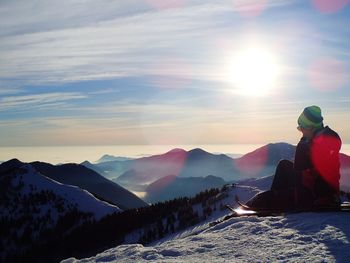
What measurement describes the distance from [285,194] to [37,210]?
122 metres

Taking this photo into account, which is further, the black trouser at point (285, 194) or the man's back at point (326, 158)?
the black trouser at point (285, 194)

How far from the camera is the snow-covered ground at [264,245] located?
8.81 m

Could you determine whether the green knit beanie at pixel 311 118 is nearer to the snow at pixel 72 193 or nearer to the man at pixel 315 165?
the man at pixel 315 165

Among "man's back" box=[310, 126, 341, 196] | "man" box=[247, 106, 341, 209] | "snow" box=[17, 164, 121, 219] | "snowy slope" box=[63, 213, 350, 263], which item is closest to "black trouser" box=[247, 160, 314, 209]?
"man" box=[247, 106, 341, 209]

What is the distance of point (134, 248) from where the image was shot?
10508 mm

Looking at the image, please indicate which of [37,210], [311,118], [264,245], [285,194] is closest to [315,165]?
[311,118]

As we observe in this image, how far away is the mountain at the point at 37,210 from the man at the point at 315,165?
9132cm

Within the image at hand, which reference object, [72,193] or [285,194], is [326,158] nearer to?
[285,194]

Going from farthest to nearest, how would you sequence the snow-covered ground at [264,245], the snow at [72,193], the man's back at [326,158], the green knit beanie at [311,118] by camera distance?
1. the snow at [72,193]
2. the green knit beanie at [311,118]
3. the man's back at [326,158]
4. the snow-covered ground at [264,245]

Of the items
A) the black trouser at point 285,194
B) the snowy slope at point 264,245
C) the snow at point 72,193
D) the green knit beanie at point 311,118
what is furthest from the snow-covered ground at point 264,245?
the snow at point 72,193

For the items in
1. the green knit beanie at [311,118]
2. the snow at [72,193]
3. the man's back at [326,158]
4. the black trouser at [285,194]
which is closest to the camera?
the man's back at [326,158]

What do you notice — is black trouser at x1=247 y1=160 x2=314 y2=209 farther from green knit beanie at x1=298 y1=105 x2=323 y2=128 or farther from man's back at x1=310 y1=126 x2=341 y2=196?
green knit beanie at x1=298 y1=105 x2=323 y2=128

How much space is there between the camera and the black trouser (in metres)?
13.8

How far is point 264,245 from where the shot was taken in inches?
380
